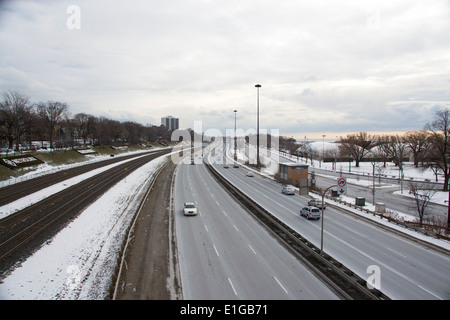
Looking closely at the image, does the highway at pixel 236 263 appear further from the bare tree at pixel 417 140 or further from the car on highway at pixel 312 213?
the bare tree at pixel 417 140

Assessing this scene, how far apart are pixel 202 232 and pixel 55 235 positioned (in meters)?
11.2

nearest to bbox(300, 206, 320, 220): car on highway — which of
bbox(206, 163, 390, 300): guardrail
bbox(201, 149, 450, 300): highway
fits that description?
bbox(201, 149, 450, 300): highway

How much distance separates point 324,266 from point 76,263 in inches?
586

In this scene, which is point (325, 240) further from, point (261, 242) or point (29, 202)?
point (29, 202)

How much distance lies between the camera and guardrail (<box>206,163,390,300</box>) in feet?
43.2

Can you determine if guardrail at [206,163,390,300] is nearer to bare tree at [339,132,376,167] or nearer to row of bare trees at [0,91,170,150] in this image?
row of bare trees at [0,91,170,150]

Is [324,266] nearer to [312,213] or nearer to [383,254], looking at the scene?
[383,254]

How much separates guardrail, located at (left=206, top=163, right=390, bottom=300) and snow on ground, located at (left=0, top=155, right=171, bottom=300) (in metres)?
11.2

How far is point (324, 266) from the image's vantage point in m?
16.2

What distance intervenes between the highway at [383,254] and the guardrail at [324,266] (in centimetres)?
87

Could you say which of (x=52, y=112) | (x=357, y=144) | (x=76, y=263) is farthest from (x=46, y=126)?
(x=357, y=144)

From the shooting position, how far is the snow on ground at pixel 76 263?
13.9 m

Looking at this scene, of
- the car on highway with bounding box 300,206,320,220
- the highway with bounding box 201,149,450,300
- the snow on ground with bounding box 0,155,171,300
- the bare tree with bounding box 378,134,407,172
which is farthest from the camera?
the bare tree with bounding box 378,134,407,172
